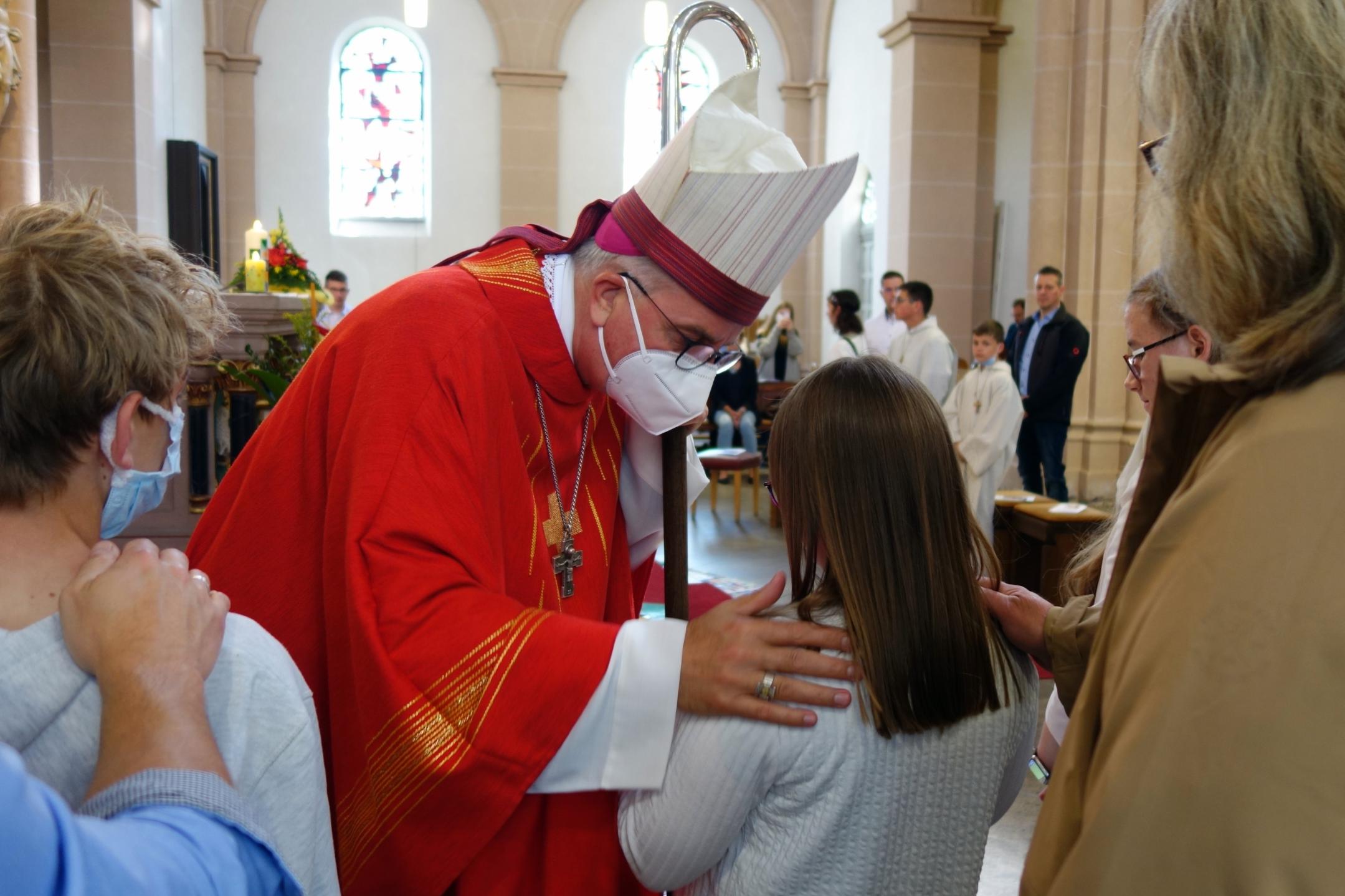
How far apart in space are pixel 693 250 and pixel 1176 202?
939mm

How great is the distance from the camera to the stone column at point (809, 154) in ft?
47.7

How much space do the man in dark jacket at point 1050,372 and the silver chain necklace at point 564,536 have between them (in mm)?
6694

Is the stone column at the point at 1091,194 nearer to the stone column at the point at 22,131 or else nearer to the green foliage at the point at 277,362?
the green foliage at the point at 277,362

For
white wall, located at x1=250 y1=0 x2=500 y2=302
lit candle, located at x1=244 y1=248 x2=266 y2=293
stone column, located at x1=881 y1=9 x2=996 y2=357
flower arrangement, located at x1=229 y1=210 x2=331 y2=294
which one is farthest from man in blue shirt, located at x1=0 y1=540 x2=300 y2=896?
white wall, located at x1=250 y1=0 x2=500 y2=302

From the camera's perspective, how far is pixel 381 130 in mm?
15039

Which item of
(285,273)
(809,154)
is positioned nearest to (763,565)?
(285,273)

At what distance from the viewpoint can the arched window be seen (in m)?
15.2

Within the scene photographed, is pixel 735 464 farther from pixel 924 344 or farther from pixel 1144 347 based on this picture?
pixel 1144 347

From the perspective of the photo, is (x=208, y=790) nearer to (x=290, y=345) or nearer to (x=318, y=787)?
(x=318, y=787)

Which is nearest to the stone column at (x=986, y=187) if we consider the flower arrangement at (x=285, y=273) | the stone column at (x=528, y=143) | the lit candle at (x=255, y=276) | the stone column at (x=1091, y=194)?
the stone column at (x=1091, y=194)

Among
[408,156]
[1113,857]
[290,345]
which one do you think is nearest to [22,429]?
[1113,857]

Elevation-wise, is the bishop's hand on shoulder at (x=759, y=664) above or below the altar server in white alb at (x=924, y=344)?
below

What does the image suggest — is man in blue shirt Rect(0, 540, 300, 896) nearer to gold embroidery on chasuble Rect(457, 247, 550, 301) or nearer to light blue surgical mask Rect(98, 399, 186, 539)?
light blue surgical mask Rect(98, 399, 186, 539)

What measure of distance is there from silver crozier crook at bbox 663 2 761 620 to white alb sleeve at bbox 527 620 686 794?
1.23ft
